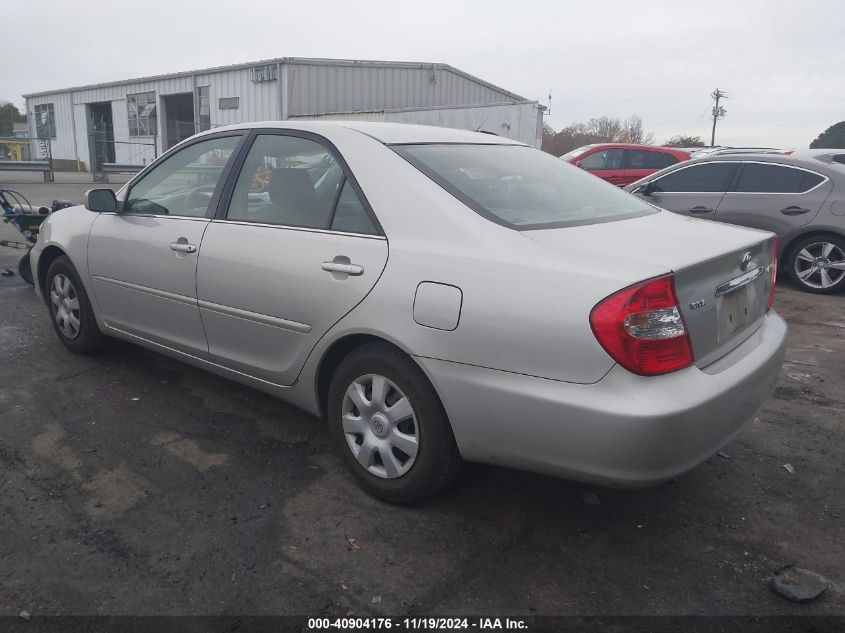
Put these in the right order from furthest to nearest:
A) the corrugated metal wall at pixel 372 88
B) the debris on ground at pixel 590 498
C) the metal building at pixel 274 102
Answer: the corrugated metal wall at pixel 372 88 < the metal building at pixel 274 102 < the debris on ground at pixel 590 498

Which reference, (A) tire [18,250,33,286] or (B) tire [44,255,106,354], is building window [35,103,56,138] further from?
(B) tire [44,255,106,354]

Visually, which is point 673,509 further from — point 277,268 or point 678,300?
point 277,268

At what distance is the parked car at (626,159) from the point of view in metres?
13.2

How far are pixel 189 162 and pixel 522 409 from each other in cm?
260

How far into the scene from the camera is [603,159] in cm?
1336

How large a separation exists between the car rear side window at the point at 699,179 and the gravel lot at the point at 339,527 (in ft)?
16.5

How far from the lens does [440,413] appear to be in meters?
2.67

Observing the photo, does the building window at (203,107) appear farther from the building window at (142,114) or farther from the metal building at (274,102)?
the building window at (142,114)

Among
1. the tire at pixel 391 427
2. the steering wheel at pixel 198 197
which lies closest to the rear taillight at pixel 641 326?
the tire at pixel 391 427

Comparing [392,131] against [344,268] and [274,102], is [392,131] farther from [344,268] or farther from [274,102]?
[274,102]

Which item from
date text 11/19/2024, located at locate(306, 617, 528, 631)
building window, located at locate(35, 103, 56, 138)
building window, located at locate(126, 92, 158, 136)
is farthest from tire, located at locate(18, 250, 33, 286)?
building window, located at locate(35, 103, 56, 138)

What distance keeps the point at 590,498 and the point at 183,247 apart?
238 centimetres

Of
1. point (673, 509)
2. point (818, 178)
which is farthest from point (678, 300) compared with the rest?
point (818, 178)

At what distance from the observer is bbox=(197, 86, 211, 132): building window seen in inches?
877
